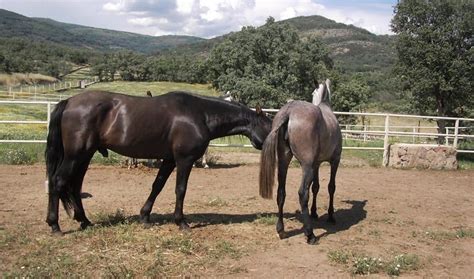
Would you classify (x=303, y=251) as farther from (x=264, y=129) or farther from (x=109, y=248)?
(x=109, y=248)

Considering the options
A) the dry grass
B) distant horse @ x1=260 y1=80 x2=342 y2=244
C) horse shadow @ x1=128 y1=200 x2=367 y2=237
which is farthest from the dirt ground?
the dry grass

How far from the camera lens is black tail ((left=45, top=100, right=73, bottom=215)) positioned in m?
5.02

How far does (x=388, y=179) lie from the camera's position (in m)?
10.1

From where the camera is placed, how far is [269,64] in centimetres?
3681

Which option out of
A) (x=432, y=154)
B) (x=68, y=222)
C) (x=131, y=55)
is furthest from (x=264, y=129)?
(x=131, y=55)

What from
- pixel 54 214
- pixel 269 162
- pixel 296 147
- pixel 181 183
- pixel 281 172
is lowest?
pixel 54 214

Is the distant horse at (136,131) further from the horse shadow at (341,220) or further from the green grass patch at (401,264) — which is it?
the green grass patch at (401,264)

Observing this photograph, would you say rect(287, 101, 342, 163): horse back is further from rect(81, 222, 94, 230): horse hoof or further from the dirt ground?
rect(81, 222, 94, 230): horse hoof

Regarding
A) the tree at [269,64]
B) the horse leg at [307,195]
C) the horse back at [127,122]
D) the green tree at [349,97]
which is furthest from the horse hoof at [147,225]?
the green tree at [349,97]

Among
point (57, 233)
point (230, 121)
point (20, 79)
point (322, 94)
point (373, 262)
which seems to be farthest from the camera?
point (20, 79)

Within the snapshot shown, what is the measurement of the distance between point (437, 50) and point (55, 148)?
1384 centimetres

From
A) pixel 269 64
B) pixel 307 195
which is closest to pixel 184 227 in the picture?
pixel 307 195

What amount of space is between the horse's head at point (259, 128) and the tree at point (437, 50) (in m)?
11.4

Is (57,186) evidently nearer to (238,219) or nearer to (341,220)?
(238,219)
